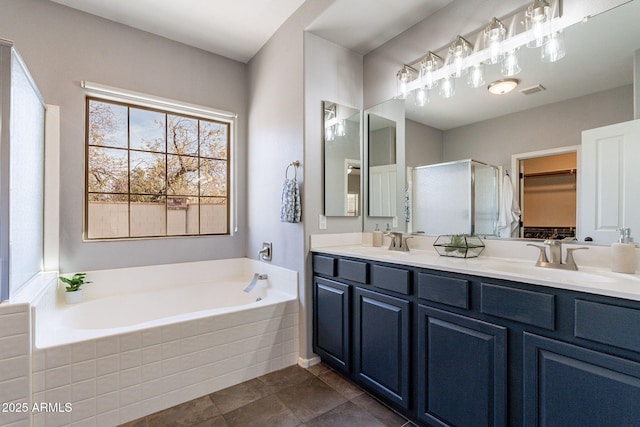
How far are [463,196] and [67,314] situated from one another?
2.89 m

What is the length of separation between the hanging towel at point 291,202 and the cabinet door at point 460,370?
3.83 feet

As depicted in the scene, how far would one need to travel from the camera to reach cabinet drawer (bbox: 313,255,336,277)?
2178 mm

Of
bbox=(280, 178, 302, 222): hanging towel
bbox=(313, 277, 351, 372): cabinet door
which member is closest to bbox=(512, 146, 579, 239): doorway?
bbox=(313, 277, 351, 372): cabinet door

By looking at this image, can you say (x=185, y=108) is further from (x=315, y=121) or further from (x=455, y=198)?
(x=455, y=198)

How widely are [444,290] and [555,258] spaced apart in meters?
0.62

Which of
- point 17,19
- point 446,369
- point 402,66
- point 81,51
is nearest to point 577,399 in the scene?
point 446,369

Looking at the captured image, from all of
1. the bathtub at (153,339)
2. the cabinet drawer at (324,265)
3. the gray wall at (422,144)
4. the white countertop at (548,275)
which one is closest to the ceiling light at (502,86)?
the gray wall at (422,144)

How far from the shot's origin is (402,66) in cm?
236

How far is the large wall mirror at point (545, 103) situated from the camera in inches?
56.4

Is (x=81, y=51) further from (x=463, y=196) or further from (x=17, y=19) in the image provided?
(x=463, y=196)

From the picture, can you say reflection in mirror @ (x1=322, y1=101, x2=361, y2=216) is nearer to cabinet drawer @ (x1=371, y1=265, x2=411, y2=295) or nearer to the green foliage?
cabinet drawer @ (x1=371, y1=265, x2=411, y2=295)

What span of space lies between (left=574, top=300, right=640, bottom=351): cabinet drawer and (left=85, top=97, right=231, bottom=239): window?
288 cm

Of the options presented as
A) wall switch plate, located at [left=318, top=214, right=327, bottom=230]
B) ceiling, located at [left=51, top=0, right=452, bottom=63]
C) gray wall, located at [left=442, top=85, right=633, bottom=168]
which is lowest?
wall switch plate, located at [left=318, top=214, right=327, bottom=230]

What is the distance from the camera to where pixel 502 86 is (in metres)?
1.81
